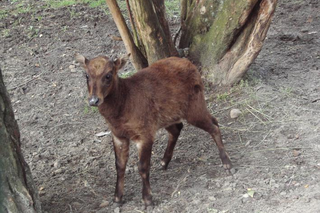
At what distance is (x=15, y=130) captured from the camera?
367 cm

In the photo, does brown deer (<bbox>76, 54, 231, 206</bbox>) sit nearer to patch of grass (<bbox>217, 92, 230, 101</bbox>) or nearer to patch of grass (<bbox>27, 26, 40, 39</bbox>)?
patch of grass (<bbox>217, 92, 230, 101</bbox>)

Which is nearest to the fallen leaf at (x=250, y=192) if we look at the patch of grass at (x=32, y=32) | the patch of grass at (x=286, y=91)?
the patch of grass at (x=286, y=91)

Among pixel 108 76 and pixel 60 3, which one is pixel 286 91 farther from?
pixel 60 3

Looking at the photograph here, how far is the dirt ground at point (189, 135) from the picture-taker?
4.43 meters

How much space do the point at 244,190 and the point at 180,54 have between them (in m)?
2.62

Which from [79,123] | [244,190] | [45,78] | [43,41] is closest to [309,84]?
[244,190]

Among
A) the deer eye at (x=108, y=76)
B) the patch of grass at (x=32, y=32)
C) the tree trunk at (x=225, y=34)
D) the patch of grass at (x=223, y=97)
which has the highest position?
the deer eye at (x=108, y=76)

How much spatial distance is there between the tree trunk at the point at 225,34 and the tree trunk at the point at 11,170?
3.27m

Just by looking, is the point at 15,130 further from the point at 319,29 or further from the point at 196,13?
the point at 319,29

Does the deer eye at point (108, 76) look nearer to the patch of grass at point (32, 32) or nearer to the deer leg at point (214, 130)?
the deer leg at point (214, 130)

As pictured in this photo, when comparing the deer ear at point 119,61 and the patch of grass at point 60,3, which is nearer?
the deer ear at point 119,61

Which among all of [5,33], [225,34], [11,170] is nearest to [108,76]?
[11,170]

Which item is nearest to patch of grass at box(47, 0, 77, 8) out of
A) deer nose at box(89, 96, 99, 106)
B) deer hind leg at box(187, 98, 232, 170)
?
deer hind leg at box(187, 98, 232, 170)

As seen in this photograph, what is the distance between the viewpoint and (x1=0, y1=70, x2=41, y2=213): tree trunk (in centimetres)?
346
